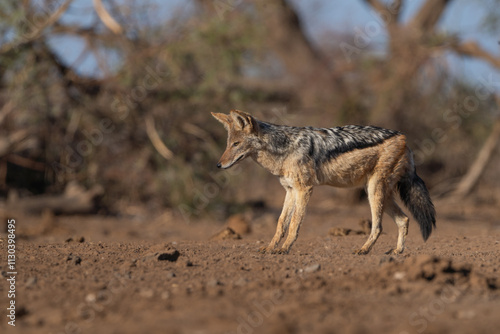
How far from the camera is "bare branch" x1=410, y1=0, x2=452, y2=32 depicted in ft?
65.9

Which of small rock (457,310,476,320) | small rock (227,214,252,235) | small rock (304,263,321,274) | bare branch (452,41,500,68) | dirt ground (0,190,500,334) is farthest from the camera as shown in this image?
bare branch (452,41,500,68)

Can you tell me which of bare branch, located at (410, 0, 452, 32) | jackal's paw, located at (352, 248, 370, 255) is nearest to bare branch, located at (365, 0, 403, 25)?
bare branch, located at (410, 0, 452, 32)

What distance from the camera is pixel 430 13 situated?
20.2 metres

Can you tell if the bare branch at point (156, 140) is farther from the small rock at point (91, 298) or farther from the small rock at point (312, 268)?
the small rock at point (91, 298)

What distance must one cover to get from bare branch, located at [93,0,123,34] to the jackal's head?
7.61 m

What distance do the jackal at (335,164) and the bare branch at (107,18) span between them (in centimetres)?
753

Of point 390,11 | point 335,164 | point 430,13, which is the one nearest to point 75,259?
point 335,164

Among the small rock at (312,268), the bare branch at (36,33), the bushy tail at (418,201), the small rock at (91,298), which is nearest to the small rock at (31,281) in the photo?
the small rock at (91,298)

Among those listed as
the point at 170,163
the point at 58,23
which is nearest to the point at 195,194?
the point at 170,163

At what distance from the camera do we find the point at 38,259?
7.12 meters

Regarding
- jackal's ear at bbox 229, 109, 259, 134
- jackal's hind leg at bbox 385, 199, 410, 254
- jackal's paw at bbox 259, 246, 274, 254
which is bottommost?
jackal's paw at bbox 259, 246, 274, 254

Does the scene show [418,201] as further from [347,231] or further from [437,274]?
[437,274]

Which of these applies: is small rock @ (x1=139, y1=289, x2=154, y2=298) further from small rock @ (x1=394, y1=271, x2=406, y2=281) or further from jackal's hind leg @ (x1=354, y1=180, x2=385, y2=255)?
jackal's hind leg @ (x1=354, y1=180, x2=385, y2=255)

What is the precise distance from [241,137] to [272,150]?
1.39 ft
